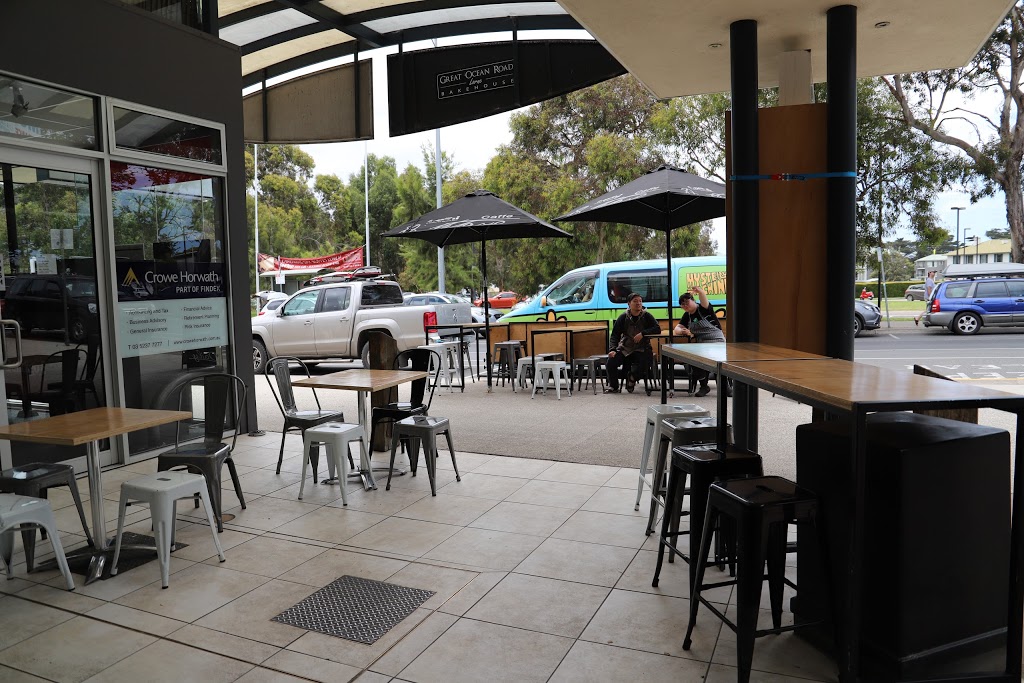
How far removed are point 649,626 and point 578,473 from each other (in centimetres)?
270

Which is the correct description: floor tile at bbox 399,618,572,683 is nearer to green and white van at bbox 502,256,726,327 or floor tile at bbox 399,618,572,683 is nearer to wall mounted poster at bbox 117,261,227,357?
wall mounted poster at bbox 117,261,227,357

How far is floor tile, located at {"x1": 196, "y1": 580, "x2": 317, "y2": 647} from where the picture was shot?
333 cm

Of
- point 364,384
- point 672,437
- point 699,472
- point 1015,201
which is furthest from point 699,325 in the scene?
point 1015,201

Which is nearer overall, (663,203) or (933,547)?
(933,547)

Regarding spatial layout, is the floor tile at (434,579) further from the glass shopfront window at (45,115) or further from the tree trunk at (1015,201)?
the tree trunk at (1015,201)

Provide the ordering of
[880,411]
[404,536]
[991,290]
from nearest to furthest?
[880,411], [404,536], [991,290]

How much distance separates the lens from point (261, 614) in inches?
139

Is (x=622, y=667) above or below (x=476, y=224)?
below

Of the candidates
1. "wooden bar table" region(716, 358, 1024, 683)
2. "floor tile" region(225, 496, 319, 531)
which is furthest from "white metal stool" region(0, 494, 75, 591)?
"wooden bar table" region(716, 358, 1024, 683)

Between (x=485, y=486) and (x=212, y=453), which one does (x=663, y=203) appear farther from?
(x=212, y=453)

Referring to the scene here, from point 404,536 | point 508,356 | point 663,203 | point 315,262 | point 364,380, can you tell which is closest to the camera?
point 404,536

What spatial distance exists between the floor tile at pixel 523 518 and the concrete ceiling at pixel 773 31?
3.19 meters

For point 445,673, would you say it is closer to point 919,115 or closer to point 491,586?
point 491,586

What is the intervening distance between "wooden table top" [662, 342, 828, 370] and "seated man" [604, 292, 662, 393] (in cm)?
529
